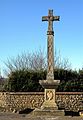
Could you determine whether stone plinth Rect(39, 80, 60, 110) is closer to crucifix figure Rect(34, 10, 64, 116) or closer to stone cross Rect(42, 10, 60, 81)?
crucifix figure Rect(34, 10, 64, 116)

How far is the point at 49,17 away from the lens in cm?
1961

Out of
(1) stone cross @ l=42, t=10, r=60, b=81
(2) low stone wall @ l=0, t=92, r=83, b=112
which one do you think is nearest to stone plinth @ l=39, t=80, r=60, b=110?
(1) stone cross @ l=42, t=10, r=60, b=81

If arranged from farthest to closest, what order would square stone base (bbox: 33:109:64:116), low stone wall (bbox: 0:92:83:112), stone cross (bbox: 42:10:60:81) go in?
low stone wall (bbox: 0:92:83:112)
stone cross (bbox: 42:10:60:81)
square stone base (bbox: 33:109:64:116)

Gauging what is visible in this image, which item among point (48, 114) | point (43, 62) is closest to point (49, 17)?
point (48, 114)

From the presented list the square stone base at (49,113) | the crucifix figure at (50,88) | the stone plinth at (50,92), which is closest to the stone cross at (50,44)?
the crucifix figure at (50,88)

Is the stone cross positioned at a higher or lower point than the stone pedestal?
higher

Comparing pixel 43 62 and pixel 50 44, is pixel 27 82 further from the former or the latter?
pixel 43 62

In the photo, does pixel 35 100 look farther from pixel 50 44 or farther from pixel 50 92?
pixel 50 44

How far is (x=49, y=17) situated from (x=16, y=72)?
7171mm

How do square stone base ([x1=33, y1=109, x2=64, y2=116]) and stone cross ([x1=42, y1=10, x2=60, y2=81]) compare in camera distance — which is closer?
square stone base ([x1=33, y1=109, x2=64, y2=116])

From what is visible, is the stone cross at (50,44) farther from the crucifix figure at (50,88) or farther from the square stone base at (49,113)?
the square stone base at (49,113)

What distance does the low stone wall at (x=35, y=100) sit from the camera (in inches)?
930

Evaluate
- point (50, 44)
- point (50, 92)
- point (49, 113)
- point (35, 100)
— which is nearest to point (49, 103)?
point (50, 92)

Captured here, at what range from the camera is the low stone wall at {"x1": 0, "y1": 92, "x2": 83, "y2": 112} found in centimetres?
2361
